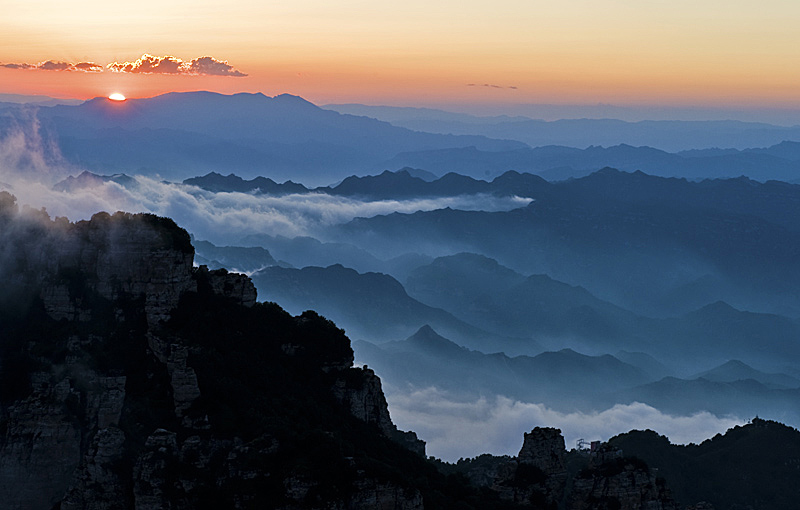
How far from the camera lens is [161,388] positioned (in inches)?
2136

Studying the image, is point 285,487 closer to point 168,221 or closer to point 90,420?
point 90,420

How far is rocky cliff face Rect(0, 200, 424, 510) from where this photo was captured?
49125 mm

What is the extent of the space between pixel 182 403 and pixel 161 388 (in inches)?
84.1

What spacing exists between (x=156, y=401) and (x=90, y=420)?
329 cm

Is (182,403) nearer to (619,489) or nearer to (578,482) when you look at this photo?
(578,482)

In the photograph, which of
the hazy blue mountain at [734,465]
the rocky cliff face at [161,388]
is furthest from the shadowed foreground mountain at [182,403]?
the hazy blue mountain at [734,465]

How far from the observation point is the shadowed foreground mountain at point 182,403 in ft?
161

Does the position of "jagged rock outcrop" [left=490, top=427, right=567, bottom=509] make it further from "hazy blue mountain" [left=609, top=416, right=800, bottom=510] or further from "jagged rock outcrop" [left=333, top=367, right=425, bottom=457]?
"hazy blue mountain" [left=609, top=416, right=800, bottom=510]

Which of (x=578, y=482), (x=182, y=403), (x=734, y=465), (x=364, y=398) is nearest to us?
(x=182, y=403)

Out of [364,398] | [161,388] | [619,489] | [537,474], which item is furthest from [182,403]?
[619,489]

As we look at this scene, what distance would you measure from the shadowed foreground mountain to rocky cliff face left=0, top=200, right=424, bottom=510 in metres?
0.08

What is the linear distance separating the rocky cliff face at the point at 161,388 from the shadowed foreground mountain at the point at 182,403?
8 centimetres

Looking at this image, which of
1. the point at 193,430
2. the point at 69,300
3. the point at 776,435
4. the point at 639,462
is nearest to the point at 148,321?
the point at 69,300

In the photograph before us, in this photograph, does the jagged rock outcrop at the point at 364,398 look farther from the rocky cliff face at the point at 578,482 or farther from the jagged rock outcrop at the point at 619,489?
the jagged rock outcrop at the point at 619,489
